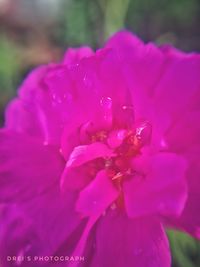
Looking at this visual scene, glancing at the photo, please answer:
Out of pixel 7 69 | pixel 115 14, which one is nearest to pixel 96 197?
pixel 115 14

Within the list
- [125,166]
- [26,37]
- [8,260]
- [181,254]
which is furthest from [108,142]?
[26,37]

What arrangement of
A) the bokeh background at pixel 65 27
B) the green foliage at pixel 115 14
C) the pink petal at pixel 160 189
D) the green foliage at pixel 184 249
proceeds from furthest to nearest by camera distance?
the bokeh background at pixel 65 27, the green foliage at pixel 115 14, the green foliage at pixel 184 249, the pink petal at pixel 160 189

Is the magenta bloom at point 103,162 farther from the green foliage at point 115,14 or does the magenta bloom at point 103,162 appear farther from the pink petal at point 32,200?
the green foliage at point 115,14

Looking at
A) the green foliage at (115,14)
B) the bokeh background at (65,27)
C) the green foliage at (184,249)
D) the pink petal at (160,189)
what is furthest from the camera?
the bokeh background at (65,27)

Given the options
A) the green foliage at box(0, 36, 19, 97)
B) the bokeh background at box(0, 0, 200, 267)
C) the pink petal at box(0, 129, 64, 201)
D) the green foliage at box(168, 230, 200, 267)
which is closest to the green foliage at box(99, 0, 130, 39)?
the bokeh background at box(0, 0, 200, 267)

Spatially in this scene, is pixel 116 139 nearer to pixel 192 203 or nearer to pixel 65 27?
pixel 192 203

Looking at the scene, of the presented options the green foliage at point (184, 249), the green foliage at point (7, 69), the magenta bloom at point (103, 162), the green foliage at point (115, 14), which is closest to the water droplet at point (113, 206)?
the magenta bloom at point (103, 162)

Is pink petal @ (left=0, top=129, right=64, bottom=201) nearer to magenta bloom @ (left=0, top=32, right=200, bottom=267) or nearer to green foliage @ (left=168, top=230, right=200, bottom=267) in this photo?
magenta bloom @ (left=0, top=32, right=200, bottom=267)
